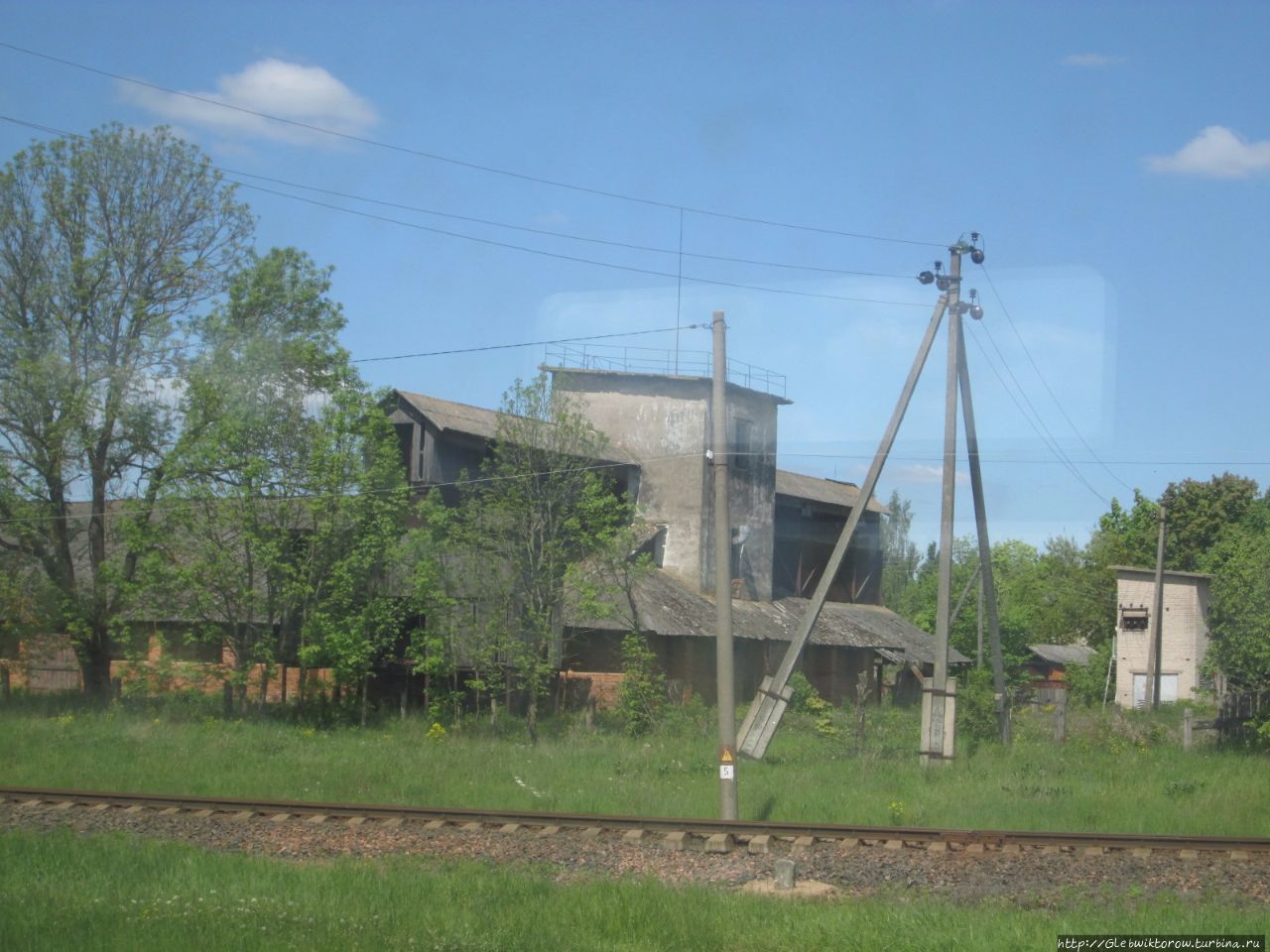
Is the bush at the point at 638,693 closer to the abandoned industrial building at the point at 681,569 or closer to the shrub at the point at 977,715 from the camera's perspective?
the abandoned industrial building at the point at 681,569

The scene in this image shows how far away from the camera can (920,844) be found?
13.5m

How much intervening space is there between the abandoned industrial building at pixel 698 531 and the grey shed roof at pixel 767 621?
0.23 feet

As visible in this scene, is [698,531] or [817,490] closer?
[698,531]

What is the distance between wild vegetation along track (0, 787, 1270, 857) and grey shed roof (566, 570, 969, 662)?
1339cm

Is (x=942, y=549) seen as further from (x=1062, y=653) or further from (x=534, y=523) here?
(x=1062, y=653)

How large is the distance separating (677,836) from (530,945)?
4.84m

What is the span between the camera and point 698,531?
38906 mm

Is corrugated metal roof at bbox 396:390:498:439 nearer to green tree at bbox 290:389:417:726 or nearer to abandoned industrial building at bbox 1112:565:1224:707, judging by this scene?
green tree at bbox 290:389:417:726

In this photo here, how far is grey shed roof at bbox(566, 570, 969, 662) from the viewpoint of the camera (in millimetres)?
32994

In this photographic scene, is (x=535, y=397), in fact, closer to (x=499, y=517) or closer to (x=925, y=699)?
(x=499, y=517)

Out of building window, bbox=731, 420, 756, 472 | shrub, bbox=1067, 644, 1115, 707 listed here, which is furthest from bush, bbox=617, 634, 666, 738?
shrub, bbox=1067, 644, 1115, 707

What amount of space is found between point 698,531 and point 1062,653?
4502 cm

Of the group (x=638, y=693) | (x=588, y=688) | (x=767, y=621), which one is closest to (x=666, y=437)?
(x=767, y=621)

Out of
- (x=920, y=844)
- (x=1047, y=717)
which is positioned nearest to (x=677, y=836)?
(x=920, y=844)
